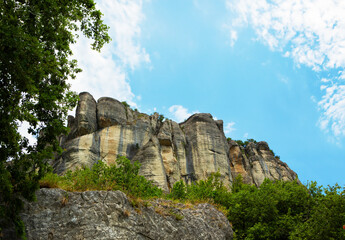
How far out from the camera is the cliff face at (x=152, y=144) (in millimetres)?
33312

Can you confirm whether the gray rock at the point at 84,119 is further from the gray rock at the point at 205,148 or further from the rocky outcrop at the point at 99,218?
the rocky outcrop at the point at 99,218

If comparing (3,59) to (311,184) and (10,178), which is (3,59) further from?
(311,184)

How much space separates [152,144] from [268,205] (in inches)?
688

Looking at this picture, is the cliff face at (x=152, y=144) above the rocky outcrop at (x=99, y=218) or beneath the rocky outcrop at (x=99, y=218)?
above

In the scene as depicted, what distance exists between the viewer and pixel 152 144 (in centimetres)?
3531

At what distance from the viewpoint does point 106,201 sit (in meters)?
13.1

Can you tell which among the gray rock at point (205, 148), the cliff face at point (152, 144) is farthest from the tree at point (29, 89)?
the gray rock at point (205, 148)

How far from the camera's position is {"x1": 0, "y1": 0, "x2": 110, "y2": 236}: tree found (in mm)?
10094

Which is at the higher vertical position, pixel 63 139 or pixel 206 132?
pixel 206 132

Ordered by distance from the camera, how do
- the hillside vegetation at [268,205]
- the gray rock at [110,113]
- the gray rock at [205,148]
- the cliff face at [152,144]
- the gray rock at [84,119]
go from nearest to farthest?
the hillside vegetation at [268,205] → the cliff face at [152,144] → the gray rock at [84,119] → the gray rock at [110,113] → the gray rock at [205,148]

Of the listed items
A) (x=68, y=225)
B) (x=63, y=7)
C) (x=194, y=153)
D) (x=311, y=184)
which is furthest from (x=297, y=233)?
(x=194, y=153)

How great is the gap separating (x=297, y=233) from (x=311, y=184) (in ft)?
16.6

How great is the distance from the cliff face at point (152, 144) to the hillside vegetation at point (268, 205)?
11.7 m

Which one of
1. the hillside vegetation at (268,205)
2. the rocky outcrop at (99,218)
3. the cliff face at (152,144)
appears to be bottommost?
the rocky outcrop at (99,218)
